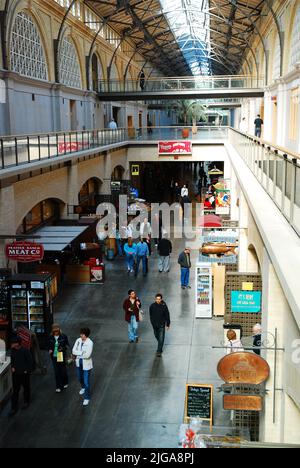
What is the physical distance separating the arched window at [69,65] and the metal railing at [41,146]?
6.12m

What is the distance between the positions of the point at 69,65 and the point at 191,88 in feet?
29.4

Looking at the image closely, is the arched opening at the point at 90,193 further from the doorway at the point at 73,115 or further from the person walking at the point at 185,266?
the person walking at the point at 185,266

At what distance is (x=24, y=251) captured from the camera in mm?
12992

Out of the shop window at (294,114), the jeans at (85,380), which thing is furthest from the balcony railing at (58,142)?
the shop window at (294,114)

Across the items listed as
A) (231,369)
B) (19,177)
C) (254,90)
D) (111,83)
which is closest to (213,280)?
(19,177)

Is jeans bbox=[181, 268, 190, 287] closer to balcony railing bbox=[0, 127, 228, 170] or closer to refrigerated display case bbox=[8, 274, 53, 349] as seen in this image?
refrigerated display case bbox=[8, 274, 53, 349]

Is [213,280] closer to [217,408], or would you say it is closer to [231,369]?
[217,408]

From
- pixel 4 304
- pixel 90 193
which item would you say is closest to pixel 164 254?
pixel 4 304

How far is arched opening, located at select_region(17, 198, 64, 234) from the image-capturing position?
59.0 feet

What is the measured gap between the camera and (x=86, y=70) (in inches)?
1334

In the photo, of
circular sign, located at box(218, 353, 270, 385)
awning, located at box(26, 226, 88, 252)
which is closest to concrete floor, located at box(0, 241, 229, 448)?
awning, located at box(26, 226, 88, 252)

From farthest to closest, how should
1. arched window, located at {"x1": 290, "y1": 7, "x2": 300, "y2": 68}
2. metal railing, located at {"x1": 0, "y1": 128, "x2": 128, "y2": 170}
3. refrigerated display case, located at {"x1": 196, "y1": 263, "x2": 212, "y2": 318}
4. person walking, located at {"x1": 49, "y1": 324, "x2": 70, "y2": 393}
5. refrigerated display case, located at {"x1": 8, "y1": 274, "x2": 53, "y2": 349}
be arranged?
1. arched window, located at {"x1": 290, "y1": 7, "x2": 300, "y2": 68}
2. refrigerated display case, located at {"x1": 196, "y1": 263, "x2": 212, "y2": 318}
3. metal railing, located at {"x1": 0, "y1": 128, "x2": 128, "y2": 170}
4. refrigerated display case, located at {"x1": 8, "y1": 274, "x2": 53, "y2": 349}
5. person walking, located at {"x1": 49, "y1": 324, "x2": 70, "y2": 393}

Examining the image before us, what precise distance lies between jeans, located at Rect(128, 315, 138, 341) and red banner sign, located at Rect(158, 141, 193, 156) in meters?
23.7

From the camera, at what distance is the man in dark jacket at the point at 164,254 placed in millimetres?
18500
